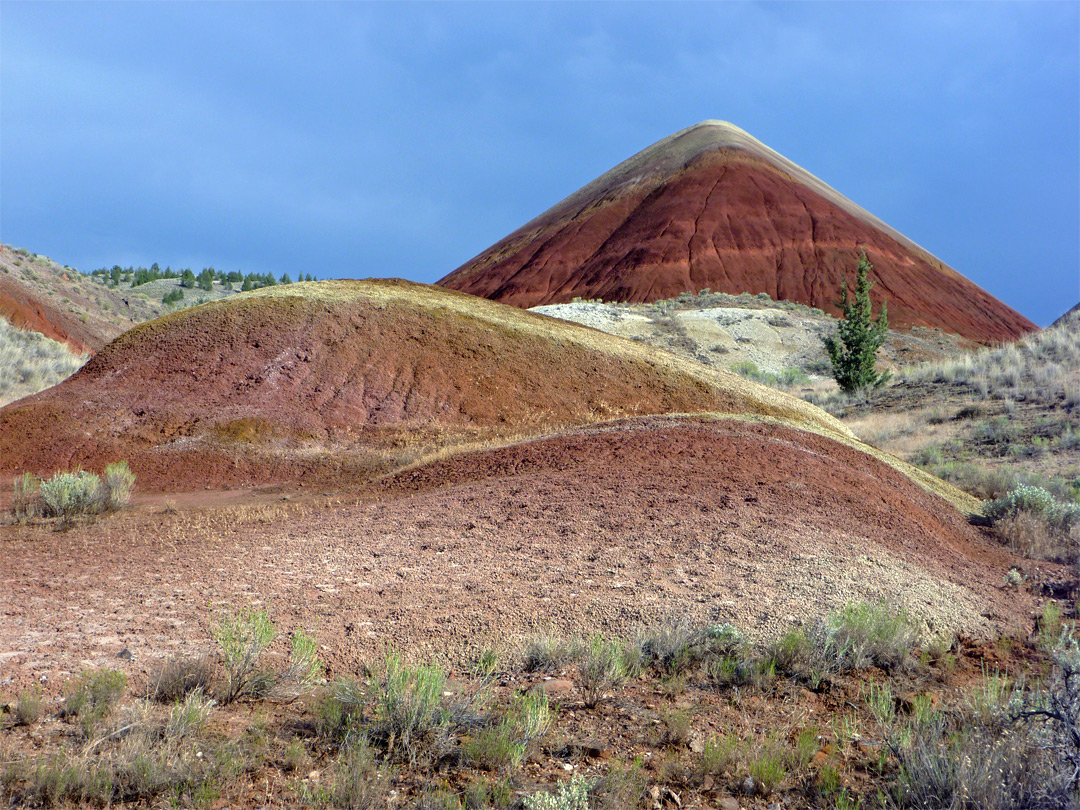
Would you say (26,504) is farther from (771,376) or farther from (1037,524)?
(771,376)

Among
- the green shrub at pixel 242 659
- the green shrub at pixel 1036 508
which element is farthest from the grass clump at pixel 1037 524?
the green shrub at pixel 242 659

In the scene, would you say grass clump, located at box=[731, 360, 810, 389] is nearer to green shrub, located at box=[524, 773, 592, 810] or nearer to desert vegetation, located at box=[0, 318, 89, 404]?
desert vegetation, located at box=[0, 318, 89, 404]

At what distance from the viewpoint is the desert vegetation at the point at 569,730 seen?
3525 millimetres

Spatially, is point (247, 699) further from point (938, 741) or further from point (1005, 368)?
point (1005, 368)

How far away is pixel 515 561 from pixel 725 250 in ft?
202

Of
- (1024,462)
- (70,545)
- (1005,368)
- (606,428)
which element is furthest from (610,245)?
(70,545)

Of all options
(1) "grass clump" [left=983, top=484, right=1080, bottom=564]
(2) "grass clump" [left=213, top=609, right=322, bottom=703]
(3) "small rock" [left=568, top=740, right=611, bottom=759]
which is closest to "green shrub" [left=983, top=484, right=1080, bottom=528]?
(1) "grass clump" [left=983, top=484, right=1080, bottom=564]

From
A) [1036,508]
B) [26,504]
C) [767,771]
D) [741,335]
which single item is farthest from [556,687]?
[741,335]

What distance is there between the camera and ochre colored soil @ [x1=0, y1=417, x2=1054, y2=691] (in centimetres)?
554

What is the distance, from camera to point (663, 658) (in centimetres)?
Answer: 521

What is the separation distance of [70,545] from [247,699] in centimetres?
495

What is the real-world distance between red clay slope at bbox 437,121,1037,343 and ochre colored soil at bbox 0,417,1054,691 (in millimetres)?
49998

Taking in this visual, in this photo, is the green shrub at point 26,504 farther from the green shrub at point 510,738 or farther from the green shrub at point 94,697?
the green shrub at point 510,738

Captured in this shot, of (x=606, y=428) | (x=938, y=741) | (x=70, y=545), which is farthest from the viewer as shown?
(x=606, y=428)
